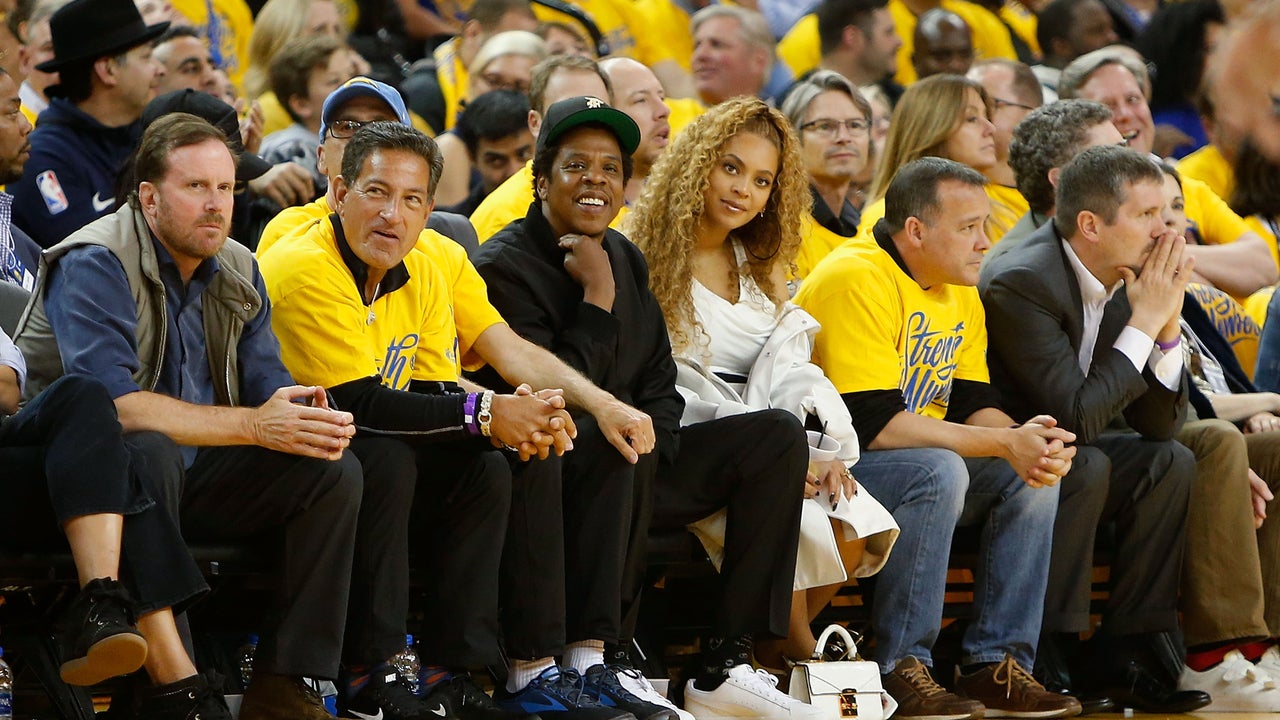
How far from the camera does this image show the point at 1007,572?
16.5 feet

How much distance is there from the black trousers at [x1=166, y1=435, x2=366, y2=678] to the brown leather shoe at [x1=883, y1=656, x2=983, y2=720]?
1618mm

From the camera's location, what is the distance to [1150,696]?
523 centimetres

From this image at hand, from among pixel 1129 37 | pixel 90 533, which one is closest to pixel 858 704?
pixel 90 533

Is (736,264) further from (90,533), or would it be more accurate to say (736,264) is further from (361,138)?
(90,533)

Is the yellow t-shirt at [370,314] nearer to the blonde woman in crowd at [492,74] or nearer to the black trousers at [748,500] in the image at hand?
the black trousers at [748,500]

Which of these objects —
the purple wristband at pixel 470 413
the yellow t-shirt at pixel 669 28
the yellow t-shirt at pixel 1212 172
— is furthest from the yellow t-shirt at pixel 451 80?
the purple wristband at pixel 470 413

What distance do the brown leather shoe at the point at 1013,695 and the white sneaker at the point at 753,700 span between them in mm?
711

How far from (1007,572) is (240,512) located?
224 cm

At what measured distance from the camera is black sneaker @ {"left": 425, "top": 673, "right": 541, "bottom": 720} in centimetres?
409

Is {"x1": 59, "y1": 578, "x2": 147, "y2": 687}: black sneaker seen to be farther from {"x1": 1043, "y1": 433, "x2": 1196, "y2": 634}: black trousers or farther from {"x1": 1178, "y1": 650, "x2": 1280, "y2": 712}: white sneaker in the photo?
{"x1": 1178, "y1": 650, "x2": 1280, "y2": 712}: white sneaker

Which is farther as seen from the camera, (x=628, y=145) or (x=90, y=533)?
(x=628, y=145)

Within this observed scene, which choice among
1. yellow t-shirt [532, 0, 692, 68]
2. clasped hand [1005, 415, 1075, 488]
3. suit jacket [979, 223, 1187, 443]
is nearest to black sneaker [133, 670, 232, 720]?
clasped hand [1005, 415, 1075, 488]

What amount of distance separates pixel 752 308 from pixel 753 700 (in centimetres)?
120

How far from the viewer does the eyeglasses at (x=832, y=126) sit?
652 centimetres
